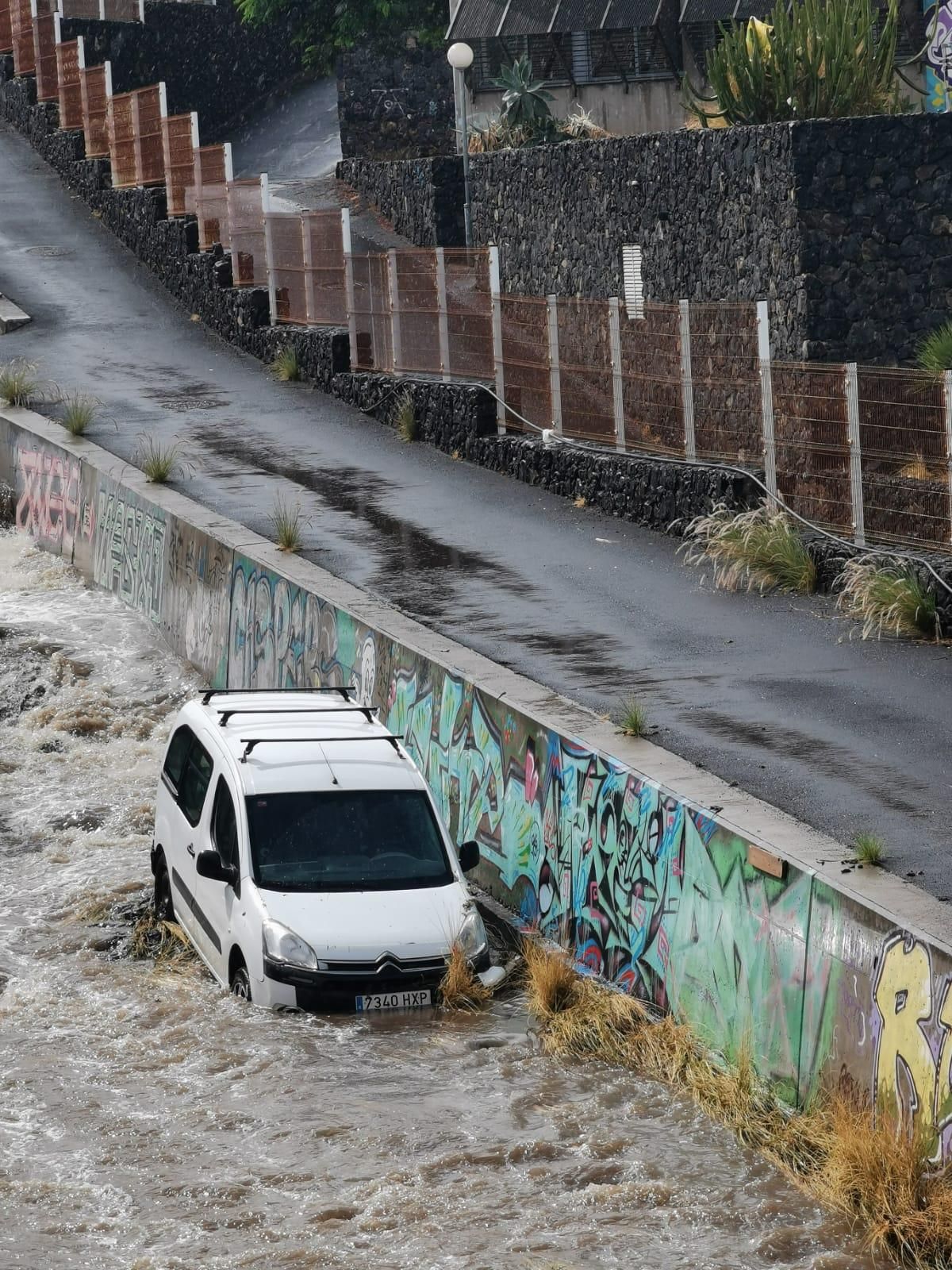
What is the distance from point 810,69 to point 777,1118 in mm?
17815

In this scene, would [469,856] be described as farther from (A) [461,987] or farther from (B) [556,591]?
(B) [556,591]

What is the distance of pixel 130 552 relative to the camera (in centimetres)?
2283

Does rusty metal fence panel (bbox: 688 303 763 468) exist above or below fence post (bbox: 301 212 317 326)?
below

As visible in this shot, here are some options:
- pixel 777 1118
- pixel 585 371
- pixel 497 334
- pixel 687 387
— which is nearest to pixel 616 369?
pixel 585 371

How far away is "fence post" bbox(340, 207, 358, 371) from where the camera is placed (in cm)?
2941

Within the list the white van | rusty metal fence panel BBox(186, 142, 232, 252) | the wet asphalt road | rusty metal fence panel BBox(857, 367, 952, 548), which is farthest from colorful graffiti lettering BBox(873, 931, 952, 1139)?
rusty metal fence panel BBox(186, 142, 232, 252)

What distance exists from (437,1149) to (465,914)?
7.48 ft

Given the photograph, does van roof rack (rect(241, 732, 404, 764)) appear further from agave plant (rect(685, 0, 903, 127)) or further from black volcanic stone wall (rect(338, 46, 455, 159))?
black volcanic stone wall (rect(338, 46, 455, 159))

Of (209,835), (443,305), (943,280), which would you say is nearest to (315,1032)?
(209,835)

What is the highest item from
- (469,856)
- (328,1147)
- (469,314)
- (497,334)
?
(469,314)

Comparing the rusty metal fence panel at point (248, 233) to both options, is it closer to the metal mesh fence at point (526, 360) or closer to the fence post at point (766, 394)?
the metal mesh fence at point (526, 360)

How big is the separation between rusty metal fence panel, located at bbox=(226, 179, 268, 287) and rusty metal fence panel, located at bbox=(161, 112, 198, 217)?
2.29m

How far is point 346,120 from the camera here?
44594 mm

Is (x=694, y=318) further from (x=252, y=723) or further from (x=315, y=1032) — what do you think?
(x=315, y=1032)
